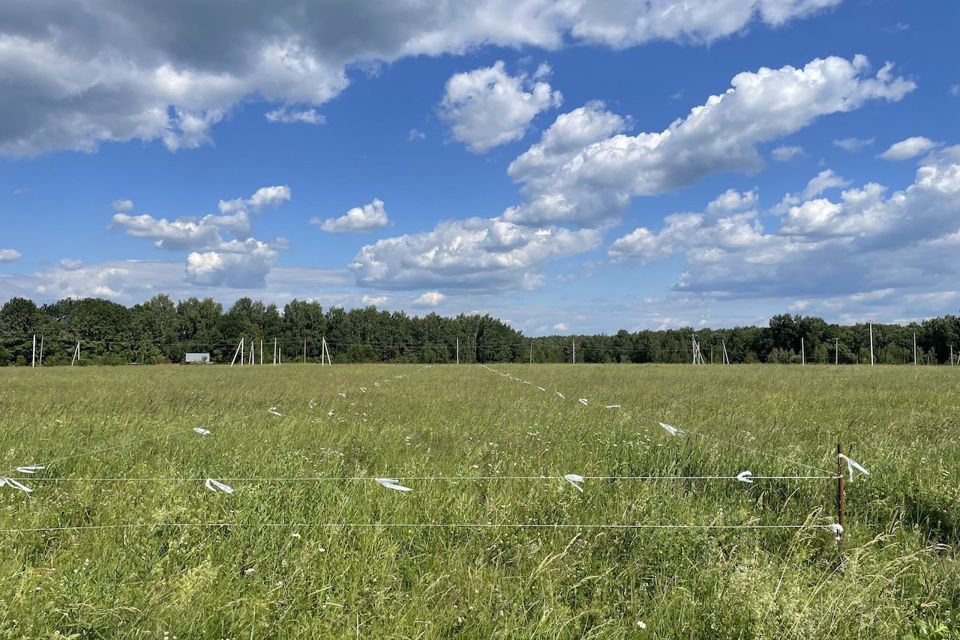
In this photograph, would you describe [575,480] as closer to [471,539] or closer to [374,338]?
[471,539]

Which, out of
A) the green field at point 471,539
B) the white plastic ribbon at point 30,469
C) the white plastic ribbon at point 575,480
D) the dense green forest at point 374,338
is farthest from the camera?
the dense green forest at point 374,338

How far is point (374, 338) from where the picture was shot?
9350cm

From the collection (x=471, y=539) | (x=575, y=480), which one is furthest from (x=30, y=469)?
(x=575, y=480)

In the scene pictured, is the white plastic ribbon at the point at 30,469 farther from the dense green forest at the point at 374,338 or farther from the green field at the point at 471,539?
the dense green forest at the point at 374,338

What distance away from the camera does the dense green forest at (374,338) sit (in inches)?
2835

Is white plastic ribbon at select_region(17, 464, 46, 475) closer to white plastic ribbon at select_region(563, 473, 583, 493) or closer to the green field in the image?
the green field

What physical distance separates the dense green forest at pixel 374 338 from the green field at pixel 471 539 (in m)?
66.5

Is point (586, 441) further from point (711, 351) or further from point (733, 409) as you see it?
point (711, 351)

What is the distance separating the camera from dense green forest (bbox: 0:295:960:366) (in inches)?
2835

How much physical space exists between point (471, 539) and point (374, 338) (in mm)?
91356

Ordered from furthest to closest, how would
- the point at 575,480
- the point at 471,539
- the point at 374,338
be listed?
1. the point at 374,338
2. the point at 575,480
3. the point at 471,539

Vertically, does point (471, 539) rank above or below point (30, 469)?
below

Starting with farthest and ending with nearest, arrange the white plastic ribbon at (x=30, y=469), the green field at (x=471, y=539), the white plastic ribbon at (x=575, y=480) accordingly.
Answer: the white plastic ribbon at (x=30, y=469) < the white plastic ribbon at (x=575, y=480) < the green field at (x=471, y=539)

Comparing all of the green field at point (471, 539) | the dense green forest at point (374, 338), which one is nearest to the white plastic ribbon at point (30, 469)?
the green field at point (471, 539)
